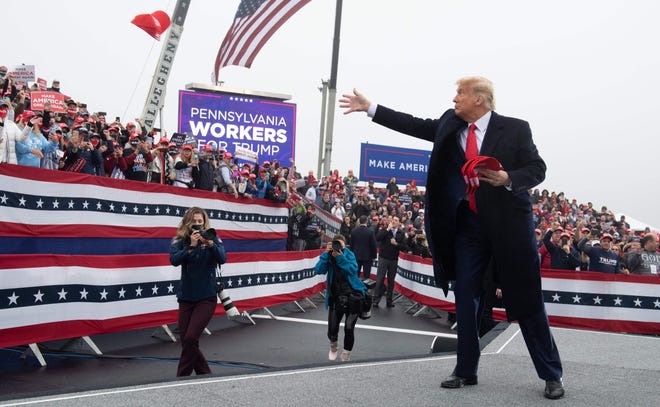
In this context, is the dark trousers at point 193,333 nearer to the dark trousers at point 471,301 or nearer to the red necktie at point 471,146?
the dark trousers at point 471,301

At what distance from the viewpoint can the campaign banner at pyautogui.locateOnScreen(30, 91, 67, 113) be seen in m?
14.2

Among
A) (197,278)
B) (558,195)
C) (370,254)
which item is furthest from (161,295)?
(558,195)

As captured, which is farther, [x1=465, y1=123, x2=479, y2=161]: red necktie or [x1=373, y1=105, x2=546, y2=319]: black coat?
[x1=465, y1=123, x2=479, y2=161]: red necktie

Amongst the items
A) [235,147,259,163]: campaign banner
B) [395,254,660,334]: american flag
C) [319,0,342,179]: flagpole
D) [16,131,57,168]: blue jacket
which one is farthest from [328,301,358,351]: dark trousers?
[319,0,342,179]: flagpole

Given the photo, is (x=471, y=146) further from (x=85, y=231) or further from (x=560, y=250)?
(x=560, y=250)

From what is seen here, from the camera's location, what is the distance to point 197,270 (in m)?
6.99

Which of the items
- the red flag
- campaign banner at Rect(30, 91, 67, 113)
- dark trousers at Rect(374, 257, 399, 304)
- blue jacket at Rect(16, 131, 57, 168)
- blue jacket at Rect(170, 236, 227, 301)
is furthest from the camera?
the red flag

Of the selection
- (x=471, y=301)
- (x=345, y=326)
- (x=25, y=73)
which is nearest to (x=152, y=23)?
(x=25, y=73)

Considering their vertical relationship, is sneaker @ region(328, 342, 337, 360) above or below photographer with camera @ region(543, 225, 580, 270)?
below

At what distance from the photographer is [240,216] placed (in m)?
16.7

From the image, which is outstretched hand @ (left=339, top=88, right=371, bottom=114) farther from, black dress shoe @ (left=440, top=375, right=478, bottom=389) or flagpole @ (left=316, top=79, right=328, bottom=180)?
flagpole @ (left=316, top=79, right=328, bottom=180)

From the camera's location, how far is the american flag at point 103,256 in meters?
8.20

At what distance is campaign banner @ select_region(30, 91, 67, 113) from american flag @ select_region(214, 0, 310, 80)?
10051 millimetres

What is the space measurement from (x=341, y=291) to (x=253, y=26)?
15756 millimetres
